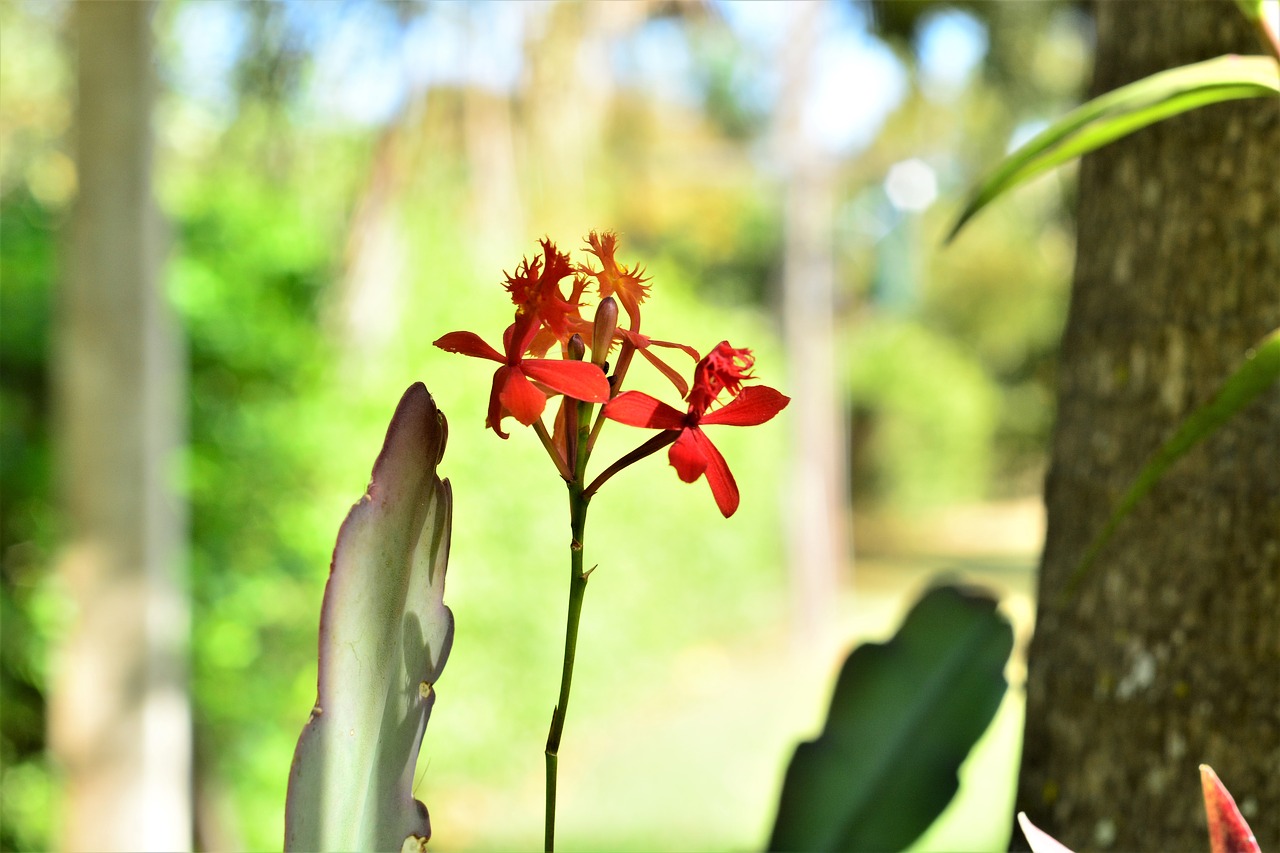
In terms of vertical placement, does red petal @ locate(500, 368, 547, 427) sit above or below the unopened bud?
below

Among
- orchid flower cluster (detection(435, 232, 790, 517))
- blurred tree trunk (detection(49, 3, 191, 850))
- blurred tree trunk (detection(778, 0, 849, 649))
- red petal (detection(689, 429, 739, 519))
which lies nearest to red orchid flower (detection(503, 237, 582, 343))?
orchid flower cluster (detection(435, 232, 790, 517))

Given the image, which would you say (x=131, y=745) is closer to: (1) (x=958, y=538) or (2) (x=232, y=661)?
(2) (x=232, y=661)

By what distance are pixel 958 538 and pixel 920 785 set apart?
14790 millimetres

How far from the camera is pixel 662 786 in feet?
17.6

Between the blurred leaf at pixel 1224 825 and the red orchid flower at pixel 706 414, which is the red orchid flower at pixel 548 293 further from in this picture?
the blurred leaf at pixel 1224 825

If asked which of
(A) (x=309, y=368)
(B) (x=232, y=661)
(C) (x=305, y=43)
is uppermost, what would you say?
(C) (x=305, y=43)

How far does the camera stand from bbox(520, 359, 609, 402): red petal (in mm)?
541

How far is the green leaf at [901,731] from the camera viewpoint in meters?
0.99

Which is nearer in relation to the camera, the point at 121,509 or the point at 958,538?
the point at 121,509

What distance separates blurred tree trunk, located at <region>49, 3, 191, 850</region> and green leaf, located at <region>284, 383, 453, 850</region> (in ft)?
7.67

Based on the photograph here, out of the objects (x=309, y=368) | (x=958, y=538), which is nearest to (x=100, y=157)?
(x=309, y=368)

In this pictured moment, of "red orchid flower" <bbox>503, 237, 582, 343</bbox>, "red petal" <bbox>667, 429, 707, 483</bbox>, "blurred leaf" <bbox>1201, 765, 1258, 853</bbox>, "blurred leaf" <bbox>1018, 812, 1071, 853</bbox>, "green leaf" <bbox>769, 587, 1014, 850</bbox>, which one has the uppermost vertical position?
"red orchid flower" <bbox>503, 237, 582, 343</bbox>

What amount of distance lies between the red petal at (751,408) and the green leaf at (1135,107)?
33cm

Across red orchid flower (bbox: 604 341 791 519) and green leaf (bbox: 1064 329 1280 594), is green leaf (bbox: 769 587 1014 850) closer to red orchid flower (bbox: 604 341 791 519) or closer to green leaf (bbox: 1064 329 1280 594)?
green leaf (bbox: 1064 329 1280 594)
